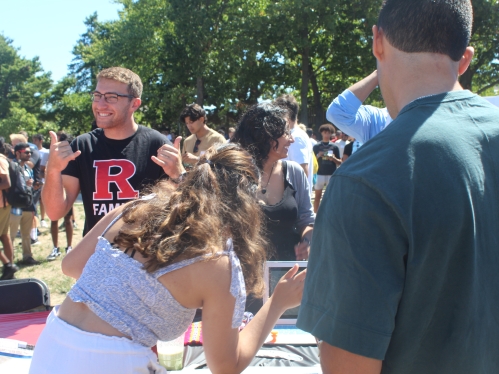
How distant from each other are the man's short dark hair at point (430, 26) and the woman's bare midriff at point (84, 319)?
1.13 m

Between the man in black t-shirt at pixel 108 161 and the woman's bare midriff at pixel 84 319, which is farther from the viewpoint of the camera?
the man in black t-shirt at pixel 108 161

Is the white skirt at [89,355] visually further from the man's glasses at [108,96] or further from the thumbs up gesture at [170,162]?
the man's glasses at [108,96]

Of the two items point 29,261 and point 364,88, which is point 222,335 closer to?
point 364,88

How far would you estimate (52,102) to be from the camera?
152 ft

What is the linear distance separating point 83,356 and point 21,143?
6770mm

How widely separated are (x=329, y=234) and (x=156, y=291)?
71 centimetres

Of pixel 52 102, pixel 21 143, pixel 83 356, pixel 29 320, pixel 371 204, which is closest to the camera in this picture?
pixel 371 204

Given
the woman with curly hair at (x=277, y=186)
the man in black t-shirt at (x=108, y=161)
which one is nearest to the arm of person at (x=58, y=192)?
the man in black t-shirt at (x=108, y=161)

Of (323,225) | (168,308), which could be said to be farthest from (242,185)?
(323,225)

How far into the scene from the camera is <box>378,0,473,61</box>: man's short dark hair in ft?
3.18

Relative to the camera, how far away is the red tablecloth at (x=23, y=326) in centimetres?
297

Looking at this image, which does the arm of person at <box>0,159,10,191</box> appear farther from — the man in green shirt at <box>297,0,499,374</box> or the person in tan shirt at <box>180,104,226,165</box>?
the man in green shirt at <box>297,0,499,374</box>

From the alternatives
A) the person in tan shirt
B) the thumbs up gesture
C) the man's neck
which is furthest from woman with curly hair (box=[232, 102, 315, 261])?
the man's neck

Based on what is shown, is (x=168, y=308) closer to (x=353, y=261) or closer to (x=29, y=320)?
(x=353, y=261)
